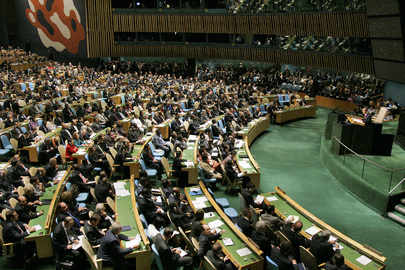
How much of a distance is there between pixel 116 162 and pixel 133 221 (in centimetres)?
336

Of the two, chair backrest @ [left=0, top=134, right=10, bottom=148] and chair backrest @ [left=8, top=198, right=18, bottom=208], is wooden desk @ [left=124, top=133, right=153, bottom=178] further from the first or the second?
chair backrest @ [left=0, top=134, right=10, bottom=148]

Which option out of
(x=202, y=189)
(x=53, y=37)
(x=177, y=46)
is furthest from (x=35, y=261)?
(x=53, y=37)

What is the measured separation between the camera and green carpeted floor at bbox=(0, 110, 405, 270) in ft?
24.7

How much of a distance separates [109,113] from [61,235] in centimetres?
829

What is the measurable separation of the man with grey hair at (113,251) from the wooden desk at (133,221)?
0.45 ft

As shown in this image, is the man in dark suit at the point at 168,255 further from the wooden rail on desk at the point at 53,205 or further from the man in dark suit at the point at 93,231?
the wooden rail on desk at the point at 53,205

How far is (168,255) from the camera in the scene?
5398 mm

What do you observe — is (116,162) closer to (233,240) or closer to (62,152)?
(62,152)

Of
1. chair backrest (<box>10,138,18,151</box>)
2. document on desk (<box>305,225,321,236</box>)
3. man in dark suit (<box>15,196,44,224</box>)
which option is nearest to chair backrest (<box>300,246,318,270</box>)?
document on desk (<box>305,225,321,236</box>)

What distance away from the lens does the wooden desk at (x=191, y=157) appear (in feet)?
31.1

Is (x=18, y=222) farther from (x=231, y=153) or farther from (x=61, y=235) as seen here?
(x=231, y=153)

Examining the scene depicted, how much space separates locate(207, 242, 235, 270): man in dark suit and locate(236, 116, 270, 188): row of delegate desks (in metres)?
4.06

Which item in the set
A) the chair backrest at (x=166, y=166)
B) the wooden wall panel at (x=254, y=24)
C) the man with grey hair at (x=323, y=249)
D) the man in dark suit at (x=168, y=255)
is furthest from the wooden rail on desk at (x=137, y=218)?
the wooden wall panel at (x=254, y=24)

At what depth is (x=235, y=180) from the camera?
9.45m
